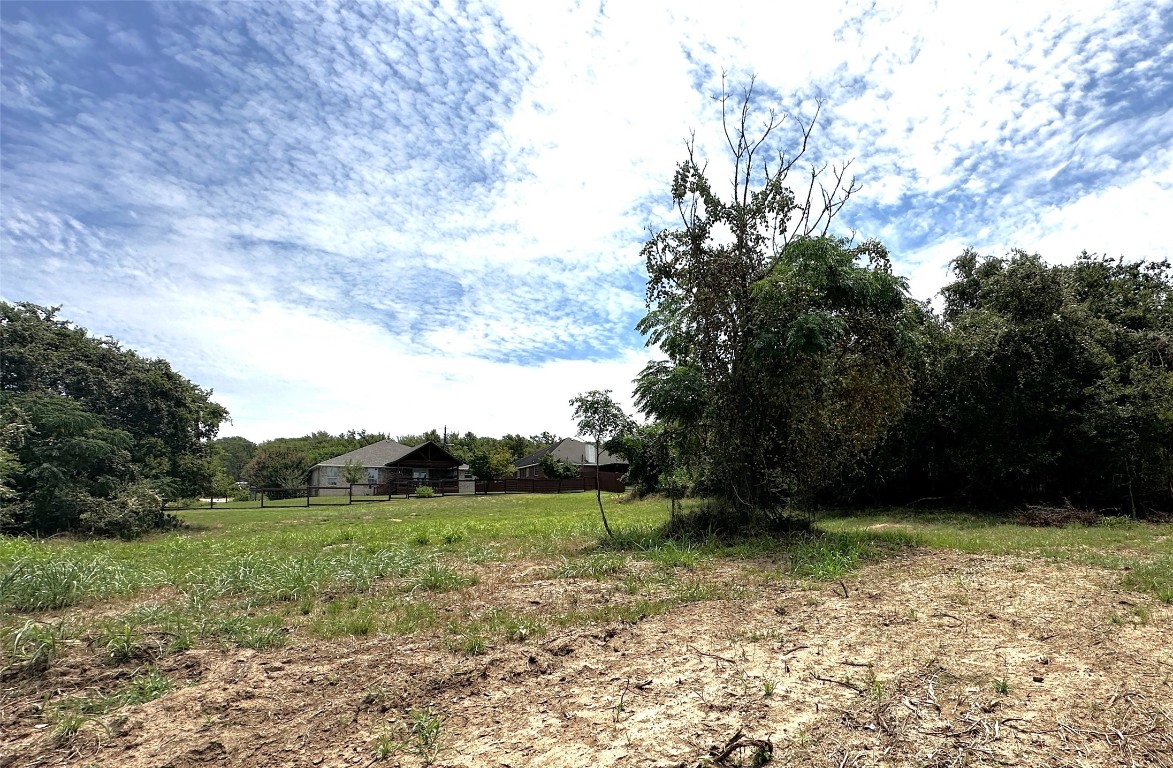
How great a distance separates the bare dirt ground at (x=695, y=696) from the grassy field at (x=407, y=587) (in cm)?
18

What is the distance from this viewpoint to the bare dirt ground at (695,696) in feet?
9.67

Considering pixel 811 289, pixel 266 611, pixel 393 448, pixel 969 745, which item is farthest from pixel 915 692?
pixel 393 448

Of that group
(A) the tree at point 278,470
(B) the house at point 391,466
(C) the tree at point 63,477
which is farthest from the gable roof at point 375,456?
(C) the tree at point 63,477

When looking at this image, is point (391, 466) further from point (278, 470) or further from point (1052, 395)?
point (1052, 395)

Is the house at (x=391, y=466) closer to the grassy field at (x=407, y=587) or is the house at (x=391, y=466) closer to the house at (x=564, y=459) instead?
→ the house at (x=564, y=459)

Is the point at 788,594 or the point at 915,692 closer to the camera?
the point at 915,692

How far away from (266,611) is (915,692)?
5.88m

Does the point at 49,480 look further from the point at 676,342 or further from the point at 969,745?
the point at 969,745

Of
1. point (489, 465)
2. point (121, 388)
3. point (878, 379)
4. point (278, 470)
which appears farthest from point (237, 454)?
point (878, 379)

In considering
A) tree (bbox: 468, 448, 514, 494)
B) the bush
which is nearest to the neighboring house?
tree (bbox: 468, 448, 514, 494)

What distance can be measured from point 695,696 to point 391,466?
46963 mm

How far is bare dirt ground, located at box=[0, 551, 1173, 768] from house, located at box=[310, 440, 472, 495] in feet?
139

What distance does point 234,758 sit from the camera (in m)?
3.12

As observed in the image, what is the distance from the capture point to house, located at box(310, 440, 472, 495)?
47.2 metres
